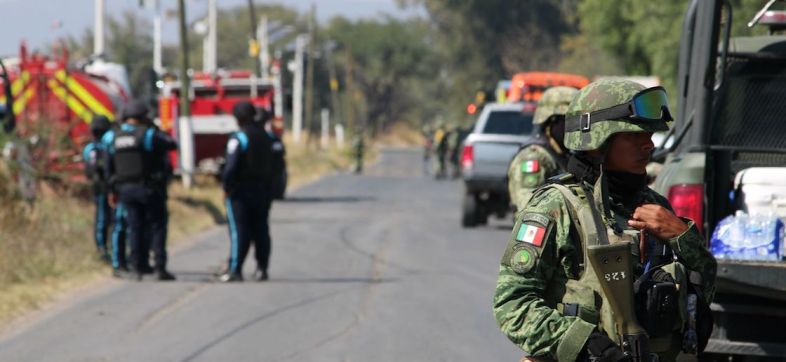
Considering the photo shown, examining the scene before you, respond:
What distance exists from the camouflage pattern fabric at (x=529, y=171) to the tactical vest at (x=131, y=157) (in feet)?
19.3

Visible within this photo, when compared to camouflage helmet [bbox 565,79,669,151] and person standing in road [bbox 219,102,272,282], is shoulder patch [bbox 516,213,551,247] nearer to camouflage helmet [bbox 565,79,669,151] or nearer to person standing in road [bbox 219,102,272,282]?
camouflage helmet [bbox 565,79,669,151]

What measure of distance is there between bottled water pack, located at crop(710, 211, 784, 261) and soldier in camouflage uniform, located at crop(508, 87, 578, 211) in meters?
1.31

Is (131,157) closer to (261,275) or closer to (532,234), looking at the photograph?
(261,275)

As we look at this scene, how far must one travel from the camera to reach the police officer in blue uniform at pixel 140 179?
533 inches

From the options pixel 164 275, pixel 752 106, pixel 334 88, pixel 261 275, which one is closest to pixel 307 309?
pixel 261 275

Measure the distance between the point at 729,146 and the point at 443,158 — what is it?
31896mm

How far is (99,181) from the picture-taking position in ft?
47.5

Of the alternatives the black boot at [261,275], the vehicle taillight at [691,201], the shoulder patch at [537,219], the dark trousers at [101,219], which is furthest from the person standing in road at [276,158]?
the shoulder patch at [537,219]

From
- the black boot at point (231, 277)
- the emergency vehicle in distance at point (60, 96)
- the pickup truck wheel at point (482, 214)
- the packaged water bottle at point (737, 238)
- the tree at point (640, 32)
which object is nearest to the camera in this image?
the packaged water bottle at point (737, 238)

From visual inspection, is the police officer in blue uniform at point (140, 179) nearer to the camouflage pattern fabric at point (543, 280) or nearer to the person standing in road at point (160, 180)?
the person standing in road at point (160, 180)

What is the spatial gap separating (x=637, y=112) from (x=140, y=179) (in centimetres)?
983

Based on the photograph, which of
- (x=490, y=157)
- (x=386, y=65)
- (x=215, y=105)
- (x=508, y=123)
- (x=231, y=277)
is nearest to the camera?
(x=231, y=277)

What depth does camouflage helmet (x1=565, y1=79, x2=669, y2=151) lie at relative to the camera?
4250 millimetres

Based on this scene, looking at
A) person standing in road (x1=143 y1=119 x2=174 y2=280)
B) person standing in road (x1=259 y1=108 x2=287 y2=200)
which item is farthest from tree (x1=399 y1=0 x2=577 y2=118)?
person standing in road (x1=143 y1=119 x2=174 y2=280)
